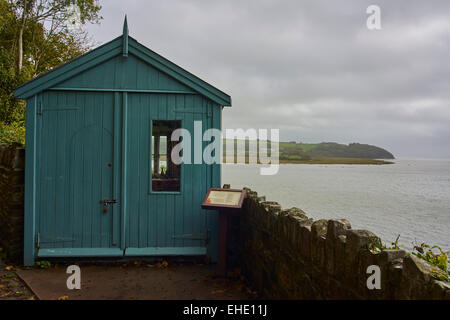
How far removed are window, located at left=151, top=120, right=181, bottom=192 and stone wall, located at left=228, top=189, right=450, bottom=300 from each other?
1541 mm

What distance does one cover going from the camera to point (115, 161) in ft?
21.6

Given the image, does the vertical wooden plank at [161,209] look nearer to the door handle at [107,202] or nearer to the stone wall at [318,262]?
the door handle at [107,202]

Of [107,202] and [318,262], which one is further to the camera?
[107,202]

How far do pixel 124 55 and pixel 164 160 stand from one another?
6.66ft

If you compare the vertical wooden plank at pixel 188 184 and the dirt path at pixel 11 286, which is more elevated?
the vertical wooden plank at pixel 188 184

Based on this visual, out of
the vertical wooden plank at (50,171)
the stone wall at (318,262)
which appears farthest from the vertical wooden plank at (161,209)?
the vertical wooden plank at (50,171)

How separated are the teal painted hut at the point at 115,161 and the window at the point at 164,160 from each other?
0.06ft

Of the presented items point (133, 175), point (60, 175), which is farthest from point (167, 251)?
point (60, 175)

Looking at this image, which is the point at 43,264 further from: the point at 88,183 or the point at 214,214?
the point at 214,214

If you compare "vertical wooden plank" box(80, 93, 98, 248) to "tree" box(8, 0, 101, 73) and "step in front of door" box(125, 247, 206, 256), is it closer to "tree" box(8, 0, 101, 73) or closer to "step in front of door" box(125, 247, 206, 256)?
"step in front of door" box(125, 247, 206, 256)

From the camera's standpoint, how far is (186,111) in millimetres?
6715

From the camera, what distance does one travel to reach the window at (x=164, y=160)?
6.76m

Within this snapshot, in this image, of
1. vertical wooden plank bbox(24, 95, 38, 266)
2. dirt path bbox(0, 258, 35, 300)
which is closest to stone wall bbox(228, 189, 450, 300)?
dirt path bbox(0, 258, 35, 300)
